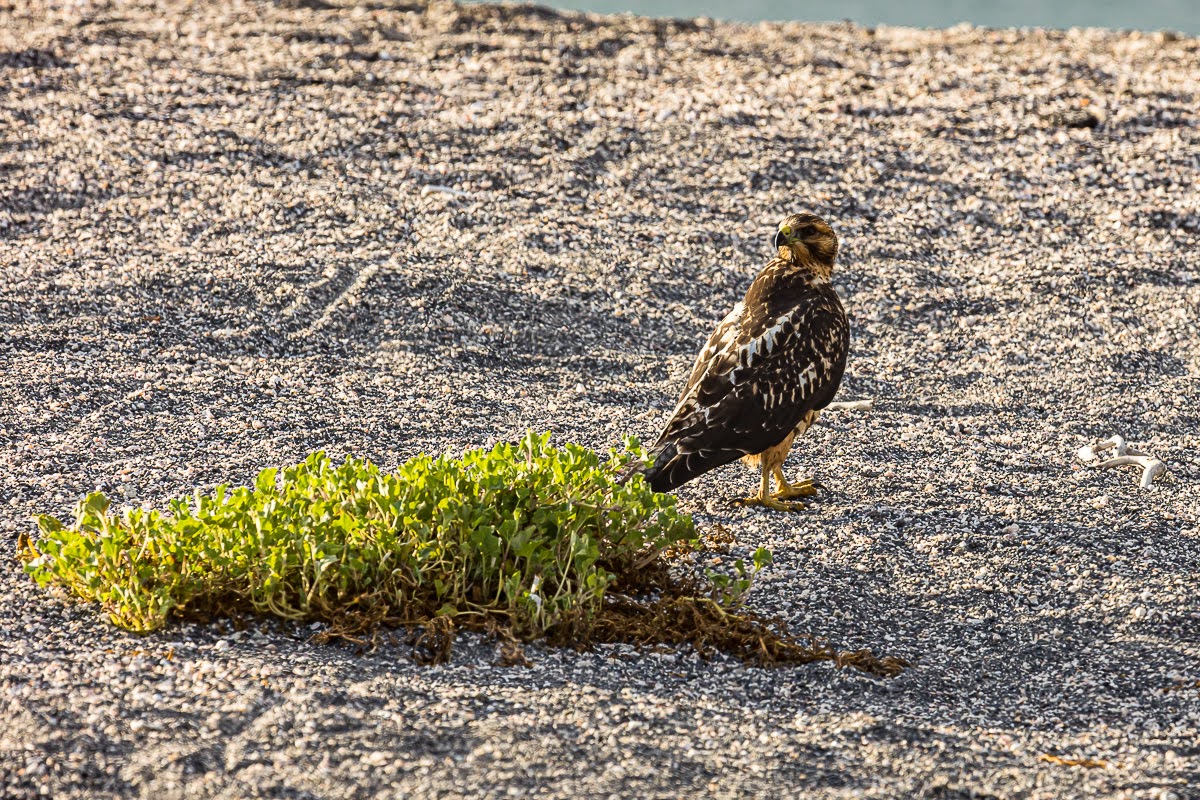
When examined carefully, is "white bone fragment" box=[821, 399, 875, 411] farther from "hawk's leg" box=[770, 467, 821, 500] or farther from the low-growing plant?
the low-growing plant

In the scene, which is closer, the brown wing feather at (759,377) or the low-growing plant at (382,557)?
the low-growing plant at (382,557)

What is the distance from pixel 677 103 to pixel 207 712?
8.40m

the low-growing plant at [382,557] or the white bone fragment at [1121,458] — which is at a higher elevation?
the white bone fragment at [1121,458]

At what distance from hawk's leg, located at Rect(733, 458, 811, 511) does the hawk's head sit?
1115 millimetres

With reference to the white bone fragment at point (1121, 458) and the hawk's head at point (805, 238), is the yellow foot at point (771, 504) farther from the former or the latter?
the white bone fragment at point (1121, 458)

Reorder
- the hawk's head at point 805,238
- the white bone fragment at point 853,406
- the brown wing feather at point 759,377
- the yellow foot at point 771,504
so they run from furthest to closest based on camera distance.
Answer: the white bone fragment at point 853,406 < the hawk's head at point 805,238 < the yellow foot at point 771,504 < the brown wing feather at point 759,377

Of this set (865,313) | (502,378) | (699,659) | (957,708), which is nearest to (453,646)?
(699,659)

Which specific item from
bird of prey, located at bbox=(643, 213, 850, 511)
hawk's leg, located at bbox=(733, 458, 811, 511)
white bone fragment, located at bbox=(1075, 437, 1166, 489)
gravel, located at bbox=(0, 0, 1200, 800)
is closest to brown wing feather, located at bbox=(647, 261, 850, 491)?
bird of prey, located at bbox=(643, 213, 850, 511)

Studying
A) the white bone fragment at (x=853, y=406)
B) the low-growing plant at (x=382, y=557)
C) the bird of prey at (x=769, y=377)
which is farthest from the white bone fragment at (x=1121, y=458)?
the low-growing plant at (x=382, y=557)

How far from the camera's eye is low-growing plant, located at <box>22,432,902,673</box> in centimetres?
432

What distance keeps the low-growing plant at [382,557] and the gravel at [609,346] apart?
12cm

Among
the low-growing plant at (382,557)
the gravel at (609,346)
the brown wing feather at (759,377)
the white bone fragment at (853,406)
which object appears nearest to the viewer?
the gravel at (609,346)

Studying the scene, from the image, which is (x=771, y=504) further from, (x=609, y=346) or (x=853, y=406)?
(x=609, y=346)

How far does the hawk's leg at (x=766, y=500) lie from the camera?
595 centimetres
